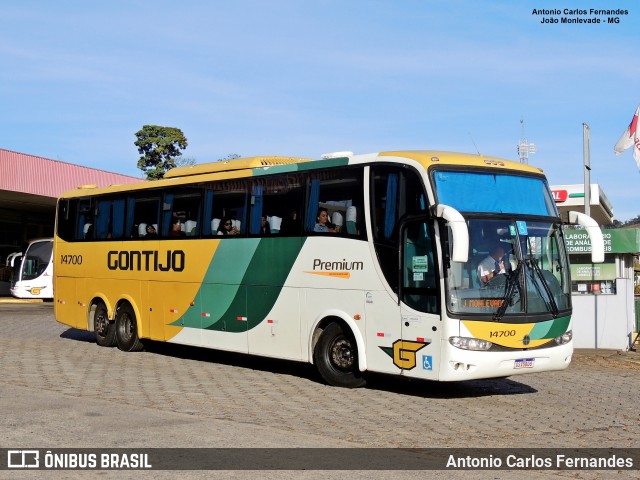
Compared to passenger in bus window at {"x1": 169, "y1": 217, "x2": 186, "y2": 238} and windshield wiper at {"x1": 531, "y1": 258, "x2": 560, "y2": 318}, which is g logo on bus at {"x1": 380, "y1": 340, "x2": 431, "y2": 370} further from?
passenger in bus window at {"x1": 169, "y1": 217, "x2": 186, "y2": 238}

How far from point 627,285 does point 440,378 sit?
1280 centimetres

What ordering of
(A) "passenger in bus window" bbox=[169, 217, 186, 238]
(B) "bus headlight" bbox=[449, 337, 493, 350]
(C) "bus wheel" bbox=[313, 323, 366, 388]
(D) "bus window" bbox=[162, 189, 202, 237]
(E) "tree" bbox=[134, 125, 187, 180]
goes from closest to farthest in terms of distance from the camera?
(B) "bus headlight" bbox=[449, 337, 493, 350] < (C) "bus wheel" bbox=[313, 323, 366, 388] < (D) "bus window" bbox=[162, 189, 202, 237] < (A) "passenger in bus window" bbox=[169, 217, 186, 238] < (E) "tree" bbox=[134, 125, 187, 180]

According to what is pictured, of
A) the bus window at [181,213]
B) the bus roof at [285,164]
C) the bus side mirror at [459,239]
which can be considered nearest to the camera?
the bus side mirror at [459,239]

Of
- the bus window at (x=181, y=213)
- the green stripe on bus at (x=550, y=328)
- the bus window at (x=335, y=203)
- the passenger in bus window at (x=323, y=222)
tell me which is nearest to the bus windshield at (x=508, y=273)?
the green stripe on bus at (x=550, y=328)

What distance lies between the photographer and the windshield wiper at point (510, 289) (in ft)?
39.6

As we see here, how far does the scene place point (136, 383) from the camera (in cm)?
1349

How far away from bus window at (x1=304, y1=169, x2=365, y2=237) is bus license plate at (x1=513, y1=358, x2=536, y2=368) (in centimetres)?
280

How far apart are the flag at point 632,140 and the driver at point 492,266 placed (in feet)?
55.3

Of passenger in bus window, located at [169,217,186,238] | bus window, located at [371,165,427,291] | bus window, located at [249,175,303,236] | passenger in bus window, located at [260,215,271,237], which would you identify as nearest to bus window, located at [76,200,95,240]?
→ passenger in bus window, located at [169,217,186,238]

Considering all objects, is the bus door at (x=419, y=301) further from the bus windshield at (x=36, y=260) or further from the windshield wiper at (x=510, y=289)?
the bus windshield at (x=36, y=260)

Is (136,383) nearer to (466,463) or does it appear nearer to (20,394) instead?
(20,394)

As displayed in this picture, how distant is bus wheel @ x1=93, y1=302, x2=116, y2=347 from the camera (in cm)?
1928

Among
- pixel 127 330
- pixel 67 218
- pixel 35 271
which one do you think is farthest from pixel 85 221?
pixel 35 271

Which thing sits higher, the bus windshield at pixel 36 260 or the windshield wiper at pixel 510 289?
the bus windshield at pixel 36 260
